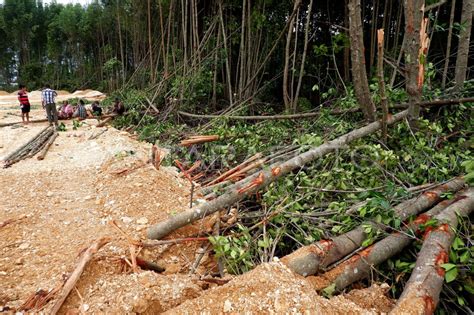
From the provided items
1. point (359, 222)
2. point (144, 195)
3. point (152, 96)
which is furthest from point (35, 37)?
point (359, 222)

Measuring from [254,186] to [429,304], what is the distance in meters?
1.56

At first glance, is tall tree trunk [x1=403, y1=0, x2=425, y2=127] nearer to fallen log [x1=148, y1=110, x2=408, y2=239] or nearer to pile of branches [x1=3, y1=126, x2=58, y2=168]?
fallen log [x1=148, y1=110, x2=408, y2=239]

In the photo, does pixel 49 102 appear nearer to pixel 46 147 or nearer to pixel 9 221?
pixel 46 147

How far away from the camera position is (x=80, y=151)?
597 cm

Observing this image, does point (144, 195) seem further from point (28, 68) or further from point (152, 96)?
point (28, 68)

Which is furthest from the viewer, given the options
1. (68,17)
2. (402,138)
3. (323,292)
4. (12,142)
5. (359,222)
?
(68,17)

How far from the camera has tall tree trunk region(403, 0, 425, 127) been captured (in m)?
3.14

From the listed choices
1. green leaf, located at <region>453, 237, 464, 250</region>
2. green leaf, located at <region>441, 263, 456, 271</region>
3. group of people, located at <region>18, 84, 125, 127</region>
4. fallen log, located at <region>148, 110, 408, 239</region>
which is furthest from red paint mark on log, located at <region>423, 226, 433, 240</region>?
group of people, located at <region>18, 84, 125, 127</region>

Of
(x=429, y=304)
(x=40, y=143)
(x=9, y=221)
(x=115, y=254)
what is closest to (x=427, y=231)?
(x=429, y=304)

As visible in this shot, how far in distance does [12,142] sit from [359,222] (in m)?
7.42

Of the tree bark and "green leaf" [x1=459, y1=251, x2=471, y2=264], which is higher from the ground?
the tree bark

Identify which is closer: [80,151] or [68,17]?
[80,151]

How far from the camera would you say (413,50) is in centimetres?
324

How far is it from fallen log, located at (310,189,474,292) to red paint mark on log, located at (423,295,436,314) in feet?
1.34
